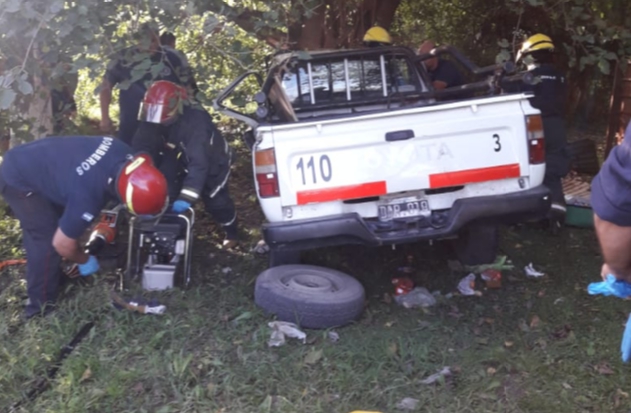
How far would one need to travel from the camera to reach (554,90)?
673cm

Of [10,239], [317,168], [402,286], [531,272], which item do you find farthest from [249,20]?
[531,272]

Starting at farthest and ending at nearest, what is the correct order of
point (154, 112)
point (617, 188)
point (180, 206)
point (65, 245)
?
1. point (154, 112)
2. point (180, 206)
3. point (65, 245)
4. point (617, 188)

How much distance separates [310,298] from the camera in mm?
4930

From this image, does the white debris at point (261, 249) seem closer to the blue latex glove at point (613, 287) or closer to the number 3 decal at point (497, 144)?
the number 3 decal at point (497, 144)

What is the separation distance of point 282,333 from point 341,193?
0.98 metres

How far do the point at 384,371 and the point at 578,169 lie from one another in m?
5.13

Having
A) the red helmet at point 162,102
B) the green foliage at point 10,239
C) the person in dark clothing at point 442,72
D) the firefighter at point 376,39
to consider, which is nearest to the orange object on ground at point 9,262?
the green foliage at point 10,239

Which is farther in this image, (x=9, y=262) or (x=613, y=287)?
(x=9, y=262)

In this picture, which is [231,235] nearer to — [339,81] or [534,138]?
[339,81]

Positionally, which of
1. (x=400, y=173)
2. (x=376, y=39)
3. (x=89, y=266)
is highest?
(x=376, y=39)

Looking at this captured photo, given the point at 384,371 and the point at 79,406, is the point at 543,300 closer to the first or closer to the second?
the point at 384,371

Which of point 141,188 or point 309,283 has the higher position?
point 141,188

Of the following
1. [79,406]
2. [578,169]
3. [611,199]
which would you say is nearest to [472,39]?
[578,169]

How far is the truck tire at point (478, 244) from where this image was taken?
5.61 meters
